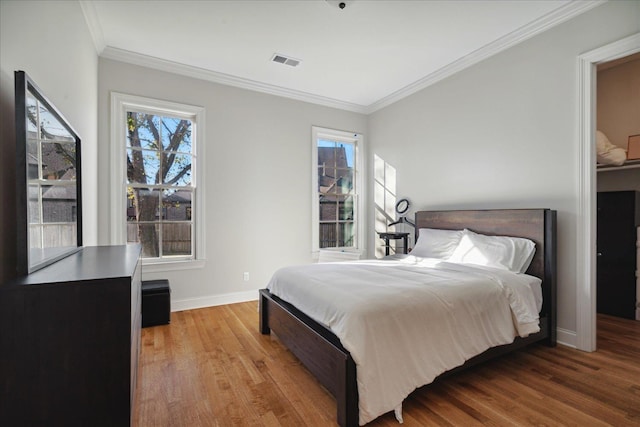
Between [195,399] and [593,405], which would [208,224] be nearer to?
[195,399]

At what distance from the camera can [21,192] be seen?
3.85ft

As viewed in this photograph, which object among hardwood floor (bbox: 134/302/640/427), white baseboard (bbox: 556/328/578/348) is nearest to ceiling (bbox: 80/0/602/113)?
white baseboard (bbox: 556/328/578/348)

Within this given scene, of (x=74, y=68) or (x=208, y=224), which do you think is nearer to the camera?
(x=74, y=68)

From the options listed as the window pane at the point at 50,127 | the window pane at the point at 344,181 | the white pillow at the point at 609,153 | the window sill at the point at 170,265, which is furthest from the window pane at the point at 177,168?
the white pillow at the point at 609,153

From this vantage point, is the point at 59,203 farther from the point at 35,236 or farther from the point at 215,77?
the point at 215,77

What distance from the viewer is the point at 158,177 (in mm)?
3615

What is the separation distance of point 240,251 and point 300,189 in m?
1.25

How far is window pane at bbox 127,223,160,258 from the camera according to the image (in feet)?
11.4

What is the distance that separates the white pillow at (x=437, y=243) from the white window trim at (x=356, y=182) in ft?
4.59

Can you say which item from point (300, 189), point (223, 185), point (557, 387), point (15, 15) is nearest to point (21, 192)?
point (15, 15)

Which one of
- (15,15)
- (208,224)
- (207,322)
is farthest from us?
(208,224)

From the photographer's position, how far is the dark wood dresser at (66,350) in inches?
40.9

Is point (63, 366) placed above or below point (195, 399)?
above

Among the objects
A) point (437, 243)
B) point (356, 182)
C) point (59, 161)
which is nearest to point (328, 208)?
point (356, 182)
